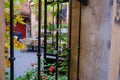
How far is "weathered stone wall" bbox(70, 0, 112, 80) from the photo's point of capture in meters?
1.34

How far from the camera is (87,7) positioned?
1.44 meters

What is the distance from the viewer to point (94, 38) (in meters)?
1.41

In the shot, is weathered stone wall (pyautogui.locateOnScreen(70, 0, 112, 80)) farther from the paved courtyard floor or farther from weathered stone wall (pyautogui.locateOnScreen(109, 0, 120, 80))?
the paved courtyard floor

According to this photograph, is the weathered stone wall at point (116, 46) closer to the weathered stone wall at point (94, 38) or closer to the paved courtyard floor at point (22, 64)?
the weathered stone wall at point (94, 38)

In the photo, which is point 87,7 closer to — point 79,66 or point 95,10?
point 95,10

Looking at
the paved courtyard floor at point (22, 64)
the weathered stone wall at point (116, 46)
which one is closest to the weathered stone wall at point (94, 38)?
the weathered stone wall at point (116, 46)

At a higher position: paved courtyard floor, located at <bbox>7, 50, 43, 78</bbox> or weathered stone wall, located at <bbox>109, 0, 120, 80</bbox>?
weathered stone wall, located at <bbox>109, 0, 120, 80</bbox>

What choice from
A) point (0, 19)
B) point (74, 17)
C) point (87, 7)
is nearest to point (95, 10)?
point (87, 7)

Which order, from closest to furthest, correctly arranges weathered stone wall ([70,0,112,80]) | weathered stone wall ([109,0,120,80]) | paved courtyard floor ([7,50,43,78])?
weathered stone wall ([109,0,120,80]) → weathered stone wall ([70,0,112,80]) → paved courtyard floor ([7,50,43,78])

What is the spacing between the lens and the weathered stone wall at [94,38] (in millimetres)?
1339

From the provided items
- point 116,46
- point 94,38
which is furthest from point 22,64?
point 116,46

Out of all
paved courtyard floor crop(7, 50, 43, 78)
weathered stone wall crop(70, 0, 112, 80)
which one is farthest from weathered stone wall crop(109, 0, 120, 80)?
paved courtyard floor crop(7, 50, 43, 78)

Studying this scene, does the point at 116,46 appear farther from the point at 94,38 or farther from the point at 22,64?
the point at 22,64

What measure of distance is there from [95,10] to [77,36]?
9.4 inches
